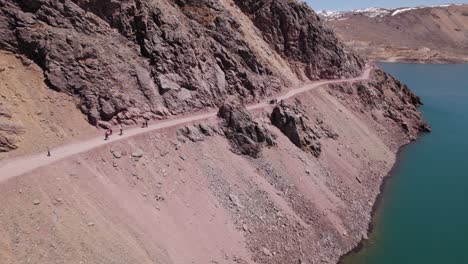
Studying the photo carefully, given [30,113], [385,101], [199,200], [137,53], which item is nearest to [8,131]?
[30,113]

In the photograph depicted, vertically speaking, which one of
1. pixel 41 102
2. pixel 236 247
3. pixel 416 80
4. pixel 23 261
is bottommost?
pixel 416 80

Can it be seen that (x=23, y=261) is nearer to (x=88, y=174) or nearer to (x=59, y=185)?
(x=59, y=185)

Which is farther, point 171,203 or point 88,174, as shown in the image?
point 171,203

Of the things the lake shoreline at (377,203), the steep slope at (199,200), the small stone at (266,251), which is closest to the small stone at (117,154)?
the steep slope at (199,200)

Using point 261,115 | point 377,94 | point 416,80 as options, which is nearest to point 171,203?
point 261,115

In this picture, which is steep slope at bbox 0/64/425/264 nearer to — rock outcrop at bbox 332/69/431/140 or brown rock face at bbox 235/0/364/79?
brown rock face at bbox 235/0/364/79

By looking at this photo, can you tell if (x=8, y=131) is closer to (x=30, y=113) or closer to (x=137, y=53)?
(x=30, y=113)
